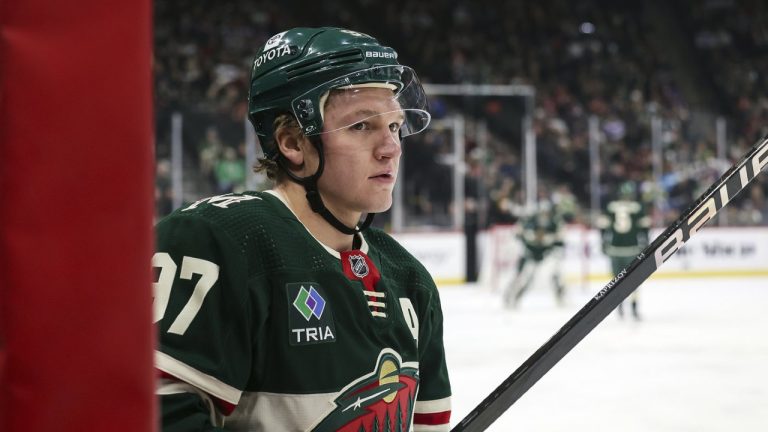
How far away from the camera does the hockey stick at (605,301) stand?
4.17 feet

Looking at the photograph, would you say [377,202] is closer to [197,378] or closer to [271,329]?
[271,329]

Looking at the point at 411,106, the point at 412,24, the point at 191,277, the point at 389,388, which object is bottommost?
the point at 389,388

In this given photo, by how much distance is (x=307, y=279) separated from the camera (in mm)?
1169

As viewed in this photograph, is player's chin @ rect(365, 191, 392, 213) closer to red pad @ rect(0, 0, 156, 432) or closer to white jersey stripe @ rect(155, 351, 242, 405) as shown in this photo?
white jersey stripe @ rect(155, 351, 242, 405)

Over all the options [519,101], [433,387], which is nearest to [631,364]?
[433,387]

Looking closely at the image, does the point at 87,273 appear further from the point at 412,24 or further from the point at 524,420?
the point at 412,24

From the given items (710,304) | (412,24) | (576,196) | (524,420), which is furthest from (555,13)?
(524,420)

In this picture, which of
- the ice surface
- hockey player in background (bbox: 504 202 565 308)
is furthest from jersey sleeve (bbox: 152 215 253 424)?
hockey player in background (bbox: 504 202 565 308)

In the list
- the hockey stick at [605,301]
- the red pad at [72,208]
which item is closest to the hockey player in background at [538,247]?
the hockey stick at [605,301]

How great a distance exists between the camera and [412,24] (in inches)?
654

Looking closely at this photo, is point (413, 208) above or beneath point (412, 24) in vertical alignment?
beneath

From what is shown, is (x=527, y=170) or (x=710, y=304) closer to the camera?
(x=710, y=304)

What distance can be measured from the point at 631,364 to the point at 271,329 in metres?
5.36

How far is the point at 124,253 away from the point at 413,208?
1017cm
